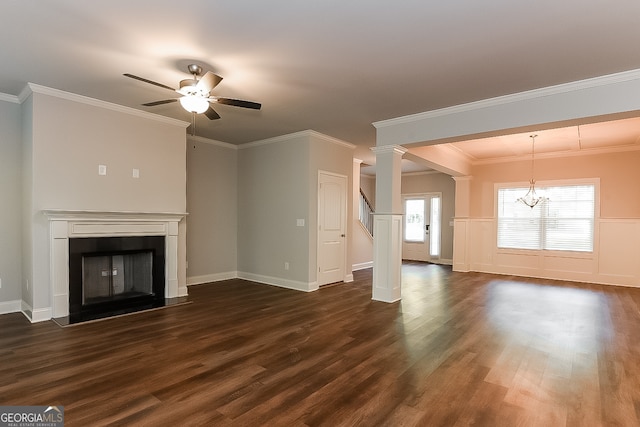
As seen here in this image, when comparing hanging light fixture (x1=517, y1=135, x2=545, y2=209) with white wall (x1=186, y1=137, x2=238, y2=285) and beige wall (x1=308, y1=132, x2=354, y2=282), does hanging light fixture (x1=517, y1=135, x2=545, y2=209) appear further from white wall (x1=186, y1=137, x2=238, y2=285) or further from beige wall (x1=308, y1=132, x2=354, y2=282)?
white wall (x1=186, y1=137, x2=238, y2=285)

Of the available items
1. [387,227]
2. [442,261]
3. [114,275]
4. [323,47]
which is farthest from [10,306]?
[442,261]

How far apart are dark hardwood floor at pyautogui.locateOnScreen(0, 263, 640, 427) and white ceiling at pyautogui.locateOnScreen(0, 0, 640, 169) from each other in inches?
108

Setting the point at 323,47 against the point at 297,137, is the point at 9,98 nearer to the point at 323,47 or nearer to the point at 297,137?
the point at 297,137

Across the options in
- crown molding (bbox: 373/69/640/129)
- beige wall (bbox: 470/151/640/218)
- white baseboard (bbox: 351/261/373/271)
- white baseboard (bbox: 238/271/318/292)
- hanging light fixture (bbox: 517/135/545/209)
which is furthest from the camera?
white baseboard (bbox: 351/261/373/271)

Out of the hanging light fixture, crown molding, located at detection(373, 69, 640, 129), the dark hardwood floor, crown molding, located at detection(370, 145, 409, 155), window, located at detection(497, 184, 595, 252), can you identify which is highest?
crown molding, located at detection(373, 69, 640, 129)

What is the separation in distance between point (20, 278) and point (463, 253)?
27.8 ft

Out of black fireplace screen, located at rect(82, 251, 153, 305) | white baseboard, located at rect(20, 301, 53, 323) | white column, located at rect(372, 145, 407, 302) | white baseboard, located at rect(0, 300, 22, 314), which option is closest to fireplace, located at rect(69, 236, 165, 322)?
black fireplace screen, located at rect(82, 251, 153, 305)

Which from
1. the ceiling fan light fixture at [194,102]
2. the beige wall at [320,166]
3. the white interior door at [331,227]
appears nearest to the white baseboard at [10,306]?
the ceiling fan light fixture at [194,102]

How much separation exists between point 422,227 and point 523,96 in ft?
21.4

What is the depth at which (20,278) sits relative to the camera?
434 centimetres

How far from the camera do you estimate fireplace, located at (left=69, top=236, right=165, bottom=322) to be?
4.15m

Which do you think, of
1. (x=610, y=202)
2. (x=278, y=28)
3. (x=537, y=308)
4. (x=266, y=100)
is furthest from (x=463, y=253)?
(x=278, y=28)

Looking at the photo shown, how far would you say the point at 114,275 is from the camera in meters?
4.68

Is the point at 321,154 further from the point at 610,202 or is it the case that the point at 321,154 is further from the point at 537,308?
the point at 610,202
